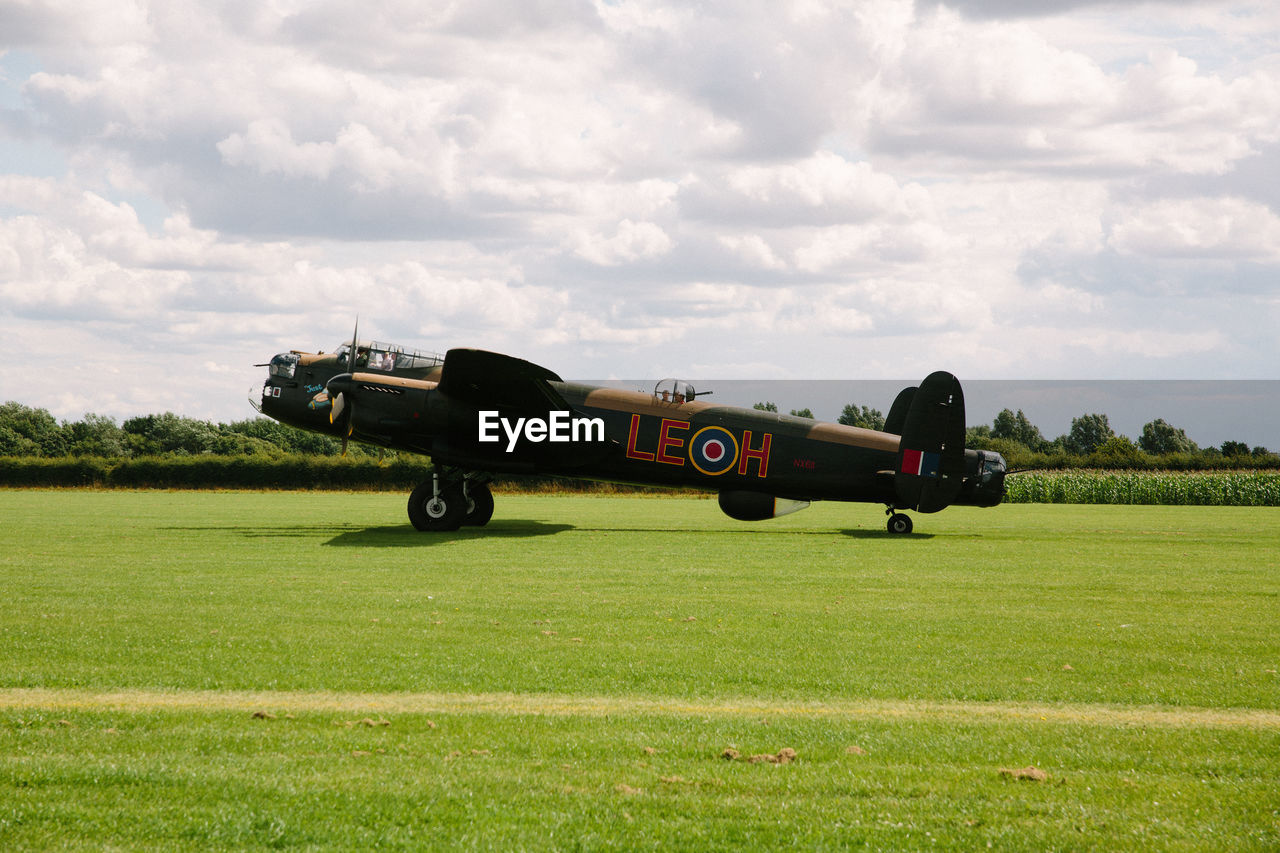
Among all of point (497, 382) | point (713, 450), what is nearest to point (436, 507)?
point (497, 382)

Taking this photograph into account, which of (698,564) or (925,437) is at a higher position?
(925,437)

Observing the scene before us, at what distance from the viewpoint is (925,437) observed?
2419 centimetres

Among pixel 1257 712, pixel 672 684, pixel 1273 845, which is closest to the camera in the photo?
pixel 1273 845

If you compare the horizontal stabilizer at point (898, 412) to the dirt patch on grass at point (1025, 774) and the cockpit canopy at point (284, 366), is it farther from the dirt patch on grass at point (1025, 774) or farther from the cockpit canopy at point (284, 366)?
the dirt patch on grass at point (1025, 774)

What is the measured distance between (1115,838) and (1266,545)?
77.3 ft

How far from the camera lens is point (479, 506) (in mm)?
26453

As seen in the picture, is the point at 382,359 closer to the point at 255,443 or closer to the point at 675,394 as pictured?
the point at 675,394

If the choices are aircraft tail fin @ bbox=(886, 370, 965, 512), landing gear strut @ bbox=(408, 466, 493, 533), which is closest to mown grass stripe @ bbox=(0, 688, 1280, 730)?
aircraft tail fin @ bbox=(886, 370, 965, 512)

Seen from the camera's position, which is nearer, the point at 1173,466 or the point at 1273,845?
the point at 1273,845

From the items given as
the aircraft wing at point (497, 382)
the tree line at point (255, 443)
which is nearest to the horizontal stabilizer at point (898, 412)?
the aircraft wing at point (497, 382)

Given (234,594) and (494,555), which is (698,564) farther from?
(234,594)

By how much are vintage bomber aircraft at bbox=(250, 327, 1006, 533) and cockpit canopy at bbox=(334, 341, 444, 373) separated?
0.11 ft

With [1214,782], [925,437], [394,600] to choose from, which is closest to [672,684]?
[1214,782]

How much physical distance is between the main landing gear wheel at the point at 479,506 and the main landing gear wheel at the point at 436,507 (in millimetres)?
1044
